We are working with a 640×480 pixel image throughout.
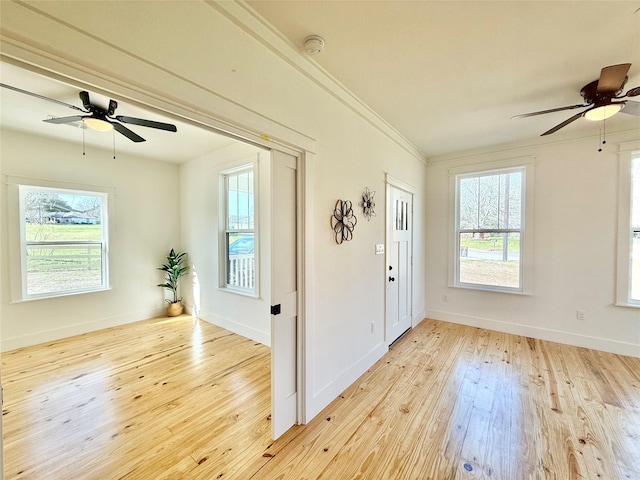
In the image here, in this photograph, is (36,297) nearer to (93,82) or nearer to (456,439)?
(93,82)

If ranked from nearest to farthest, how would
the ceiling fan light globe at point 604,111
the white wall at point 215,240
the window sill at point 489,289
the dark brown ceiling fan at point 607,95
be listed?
the dark brown ceiling fan at point 607,95 → the ceiling fan light globe at point 604,111 → the white wall at point 215,240 → the window sill at point 489,289

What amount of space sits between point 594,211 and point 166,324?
249 inches

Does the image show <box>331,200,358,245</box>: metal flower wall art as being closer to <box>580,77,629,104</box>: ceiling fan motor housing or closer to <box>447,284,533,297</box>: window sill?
<box>580,77,629,104</box>: ceiling fan motor housing

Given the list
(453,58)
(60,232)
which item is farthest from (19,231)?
(453,58)

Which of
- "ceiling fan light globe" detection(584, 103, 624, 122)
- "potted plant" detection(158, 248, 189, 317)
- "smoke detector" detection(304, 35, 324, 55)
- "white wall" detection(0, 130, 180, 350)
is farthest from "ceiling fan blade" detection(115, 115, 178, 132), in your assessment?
"ceiling fan light globe" detection(584, 103, 624, 122)

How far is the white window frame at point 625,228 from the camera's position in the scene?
3.17 m

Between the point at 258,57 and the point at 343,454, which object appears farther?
the point at 343,454

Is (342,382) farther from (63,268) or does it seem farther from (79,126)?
(63,268)

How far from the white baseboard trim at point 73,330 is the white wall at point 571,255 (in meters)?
5.53

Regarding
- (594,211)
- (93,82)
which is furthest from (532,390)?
(93,82)

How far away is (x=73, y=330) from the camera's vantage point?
150 inches

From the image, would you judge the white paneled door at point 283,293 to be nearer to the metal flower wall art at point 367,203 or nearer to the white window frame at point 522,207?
the metal flower wall art at point 367,203

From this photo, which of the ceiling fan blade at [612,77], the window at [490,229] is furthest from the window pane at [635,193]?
the ceiling fan blade at [612,77]

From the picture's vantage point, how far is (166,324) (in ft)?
14.2
